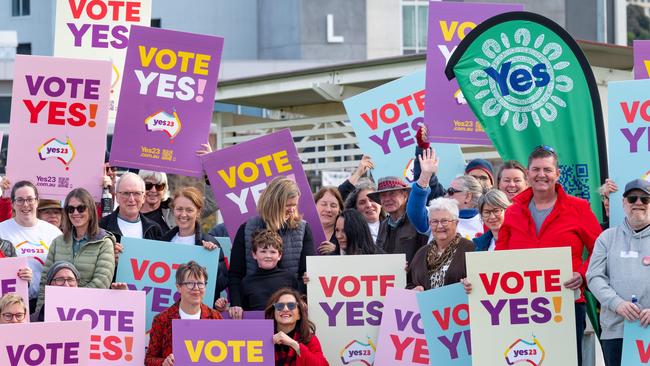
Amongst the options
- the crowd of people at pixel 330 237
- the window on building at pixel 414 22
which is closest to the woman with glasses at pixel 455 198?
the crowd of people at pixel 330 237

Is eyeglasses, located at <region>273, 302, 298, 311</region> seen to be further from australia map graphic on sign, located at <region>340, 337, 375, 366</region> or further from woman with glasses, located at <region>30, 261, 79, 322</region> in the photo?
woman with glasses, located at <region>30, 261, 79, 322</region>

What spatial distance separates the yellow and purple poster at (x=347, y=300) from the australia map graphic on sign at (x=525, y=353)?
1.19 m

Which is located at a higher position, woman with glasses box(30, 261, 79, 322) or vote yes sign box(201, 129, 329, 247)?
vote yes sign box(201, 129, 329, 247)

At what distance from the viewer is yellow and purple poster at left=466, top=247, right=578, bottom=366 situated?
9211 mm

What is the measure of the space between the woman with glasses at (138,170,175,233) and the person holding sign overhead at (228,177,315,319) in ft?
3.81

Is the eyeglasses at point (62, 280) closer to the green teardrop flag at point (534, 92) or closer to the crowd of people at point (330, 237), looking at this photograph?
the crowd of people at point (330, 237)

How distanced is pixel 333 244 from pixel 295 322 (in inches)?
39.1

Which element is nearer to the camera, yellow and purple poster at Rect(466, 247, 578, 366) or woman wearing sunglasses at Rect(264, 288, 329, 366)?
yellow and purple poster at Rect(466, 247, 578, 366)

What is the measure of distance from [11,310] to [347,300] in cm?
238

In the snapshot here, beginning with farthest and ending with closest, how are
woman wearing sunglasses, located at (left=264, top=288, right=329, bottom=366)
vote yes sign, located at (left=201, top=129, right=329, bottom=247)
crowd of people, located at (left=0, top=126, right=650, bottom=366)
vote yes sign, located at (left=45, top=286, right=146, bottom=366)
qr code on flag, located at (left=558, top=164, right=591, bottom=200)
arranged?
vote yes sign, located at (left=201, top=129, right=329, bottom=247), vote yes sign, located at (left=45, top=286, right=146, bottom=366), qr code on flag, located at (left=558, top=164, right=591, bottom=200), woman wearing sunglasses, located at (left=264, top=288, right=329, bottom=366), crowd of people, located at (left=0, top=126, right=650, bottom=366)

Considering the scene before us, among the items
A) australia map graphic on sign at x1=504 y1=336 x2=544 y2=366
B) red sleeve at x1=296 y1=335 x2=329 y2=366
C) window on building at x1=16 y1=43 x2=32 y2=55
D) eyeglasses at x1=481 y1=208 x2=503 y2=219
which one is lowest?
red sleeve at x1=296 y1=335 x2=329 y2=366

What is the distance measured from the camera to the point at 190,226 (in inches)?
416

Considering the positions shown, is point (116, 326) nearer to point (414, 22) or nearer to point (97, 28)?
point (97, 28)

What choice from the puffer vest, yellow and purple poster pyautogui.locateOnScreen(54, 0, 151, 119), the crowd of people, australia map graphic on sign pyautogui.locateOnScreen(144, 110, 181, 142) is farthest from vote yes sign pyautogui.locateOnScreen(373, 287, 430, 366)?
yellow and purple poster pyautogui.locateOnScreen(54, 0, 151, 119)
